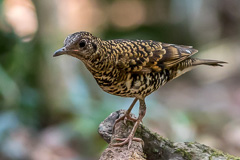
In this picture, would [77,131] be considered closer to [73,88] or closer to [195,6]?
[73,88]

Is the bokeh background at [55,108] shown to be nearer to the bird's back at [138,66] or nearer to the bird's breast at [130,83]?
the bird's back at [138,66]

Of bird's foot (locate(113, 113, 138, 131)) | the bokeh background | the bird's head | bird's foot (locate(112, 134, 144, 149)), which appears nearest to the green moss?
bird's foot (locate(112, 134, 144, 149))

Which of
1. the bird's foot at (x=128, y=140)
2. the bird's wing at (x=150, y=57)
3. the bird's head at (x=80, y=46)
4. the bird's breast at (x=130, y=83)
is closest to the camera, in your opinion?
the bird's head at (x=80, y=46)

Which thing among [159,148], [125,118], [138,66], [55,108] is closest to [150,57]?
[138,66]

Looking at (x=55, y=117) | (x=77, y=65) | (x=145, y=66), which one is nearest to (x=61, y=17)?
(x=77, y=65)

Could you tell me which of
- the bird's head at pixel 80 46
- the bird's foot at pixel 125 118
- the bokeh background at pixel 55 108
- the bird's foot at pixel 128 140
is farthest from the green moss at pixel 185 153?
the bokeh background at pixel 55 108

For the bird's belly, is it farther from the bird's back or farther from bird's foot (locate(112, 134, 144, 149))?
bird's foot (locate(112, 134, 144, 149))
